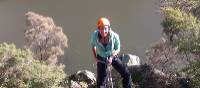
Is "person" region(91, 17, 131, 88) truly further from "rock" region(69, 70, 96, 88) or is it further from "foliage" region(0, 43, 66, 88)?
"rock" region(69, 70, 96, 88)

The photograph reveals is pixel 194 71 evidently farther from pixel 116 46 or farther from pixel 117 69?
pixel 116 46

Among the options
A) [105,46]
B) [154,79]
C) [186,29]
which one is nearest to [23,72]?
[154,79]

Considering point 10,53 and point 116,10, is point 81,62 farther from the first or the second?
point 10,53

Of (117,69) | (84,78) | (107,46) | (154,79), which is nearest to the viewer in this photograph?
(107,46)

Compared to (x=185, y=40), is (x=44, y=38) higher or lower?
higher

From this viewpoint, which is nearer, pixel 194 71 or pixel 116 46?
pixel 116 46

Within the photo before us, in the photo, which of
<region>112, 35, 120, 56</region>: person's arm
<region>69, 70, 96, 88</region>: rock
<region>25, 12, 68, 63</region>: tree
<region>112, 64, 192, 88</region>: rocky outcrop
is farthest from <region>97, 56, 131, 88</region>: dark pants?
<region>25, 12, 68, 63</region>: tree

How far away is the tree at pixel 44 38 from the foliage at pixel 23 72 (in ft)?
17.2

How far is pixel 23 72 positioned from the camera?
708 cm

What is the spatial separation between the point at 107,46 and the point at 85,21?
12292 millimetres

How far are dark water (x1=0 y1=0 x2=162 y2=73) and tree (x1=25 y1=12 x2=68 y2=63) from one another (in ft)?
4.58

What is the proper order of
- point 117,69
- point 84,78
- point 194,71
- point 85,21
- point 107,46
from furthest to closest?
point 85,21 < point 84,78 < point 194,71 < point 117,69 < point 107,46

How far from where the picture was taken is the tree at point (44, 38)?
12828 mm

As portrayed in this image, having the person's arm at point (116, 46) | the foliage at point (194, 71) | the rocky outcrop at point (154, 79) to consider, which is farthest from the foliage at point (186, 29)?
the person's arm at point (116, 46)
